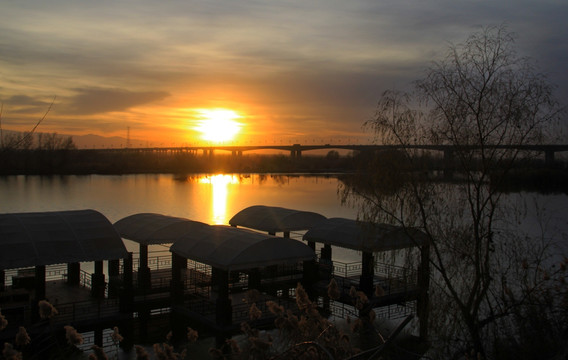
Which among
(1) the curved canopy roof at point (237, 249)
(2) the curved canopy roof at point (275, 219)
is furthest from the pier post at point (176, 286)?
(2) the curved canopy roof at point (275, 219)

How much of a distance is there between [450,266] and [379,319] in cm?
706

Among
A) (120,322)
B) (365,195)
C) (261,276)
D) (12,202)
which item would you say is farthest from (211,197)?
(365,195)

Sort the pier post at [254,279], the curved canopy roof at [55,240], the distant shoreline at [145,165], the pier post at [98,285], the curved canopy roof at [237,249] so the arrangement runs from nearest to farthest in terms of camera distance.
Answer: the curved canopy roof at [55,240] < the curved canopy roof at [237,249] < the pier post at [98,285] < the pier post at [254,279] < the distant shoreline at [145,165]

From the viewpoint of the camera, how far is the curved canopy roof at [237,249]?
50.1ft

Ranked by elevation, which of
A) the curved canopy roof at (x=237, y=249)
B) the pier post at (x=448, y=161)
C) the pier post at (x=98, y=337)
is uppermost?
the pier post at (x=448, y=161)

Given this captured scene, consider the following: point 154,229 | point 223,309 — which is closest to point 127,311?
point 223,309

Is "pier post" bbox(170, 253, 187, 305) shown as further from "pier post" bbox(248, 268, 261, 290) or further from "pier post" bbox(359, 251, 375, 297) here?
"pier post" bbox(359, 251, 375, 297)

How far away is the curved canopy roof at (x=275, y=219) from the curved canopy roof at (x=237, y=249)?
16.6ft

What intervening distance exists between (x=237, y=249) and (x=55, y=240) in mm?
5310

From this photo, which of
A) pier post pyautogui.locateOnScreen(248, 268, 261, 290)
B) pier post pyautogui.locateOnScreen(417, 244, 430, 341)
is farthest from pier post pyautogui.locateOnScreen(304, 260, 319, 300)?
pier post pyautogui.locateOnScreen(417, 244, 430, 341)

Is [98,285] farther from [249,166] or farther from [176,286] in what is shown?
[249,166]

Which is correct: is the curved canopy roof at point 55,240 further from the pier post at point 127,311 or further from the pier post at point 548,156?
the pier post at point 548,156

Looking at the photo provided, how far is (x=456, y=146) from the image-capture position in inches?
443

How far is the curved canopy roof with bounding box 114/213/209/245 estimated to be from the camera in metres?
18.9
